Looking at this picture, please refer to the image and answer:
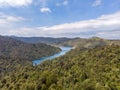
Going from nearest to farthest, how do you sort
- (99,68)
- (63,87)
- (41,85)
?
(63,87) < (41,85) < (99,68)

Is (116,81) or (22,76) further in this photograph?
(22,76)

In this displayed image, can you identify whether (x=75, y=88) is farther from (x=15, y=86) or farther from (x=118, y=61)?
(x=118, y=61)

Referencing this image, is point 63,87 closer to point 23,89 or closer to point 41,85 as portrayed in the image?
point 41,85

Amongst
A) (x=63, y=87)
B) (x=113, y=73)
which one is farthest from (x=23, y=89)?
(x=113, y=73)

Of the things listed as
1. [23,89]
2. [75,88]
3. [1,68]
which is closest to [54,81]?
[23,89]

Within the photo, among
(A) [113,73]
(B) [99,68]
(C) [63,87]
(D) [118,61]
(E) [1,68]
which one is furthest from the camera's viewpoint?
(E) [1,68]

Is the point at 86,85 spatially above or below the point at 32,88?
above

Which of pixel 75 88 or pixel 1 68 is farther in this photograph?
pixel 1 68

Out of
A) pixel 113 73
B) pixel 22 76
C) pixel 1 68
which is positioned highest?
pixel 113 73

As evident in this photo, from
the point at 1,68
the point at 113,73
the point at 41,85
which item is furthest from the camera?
the point at 1,68
